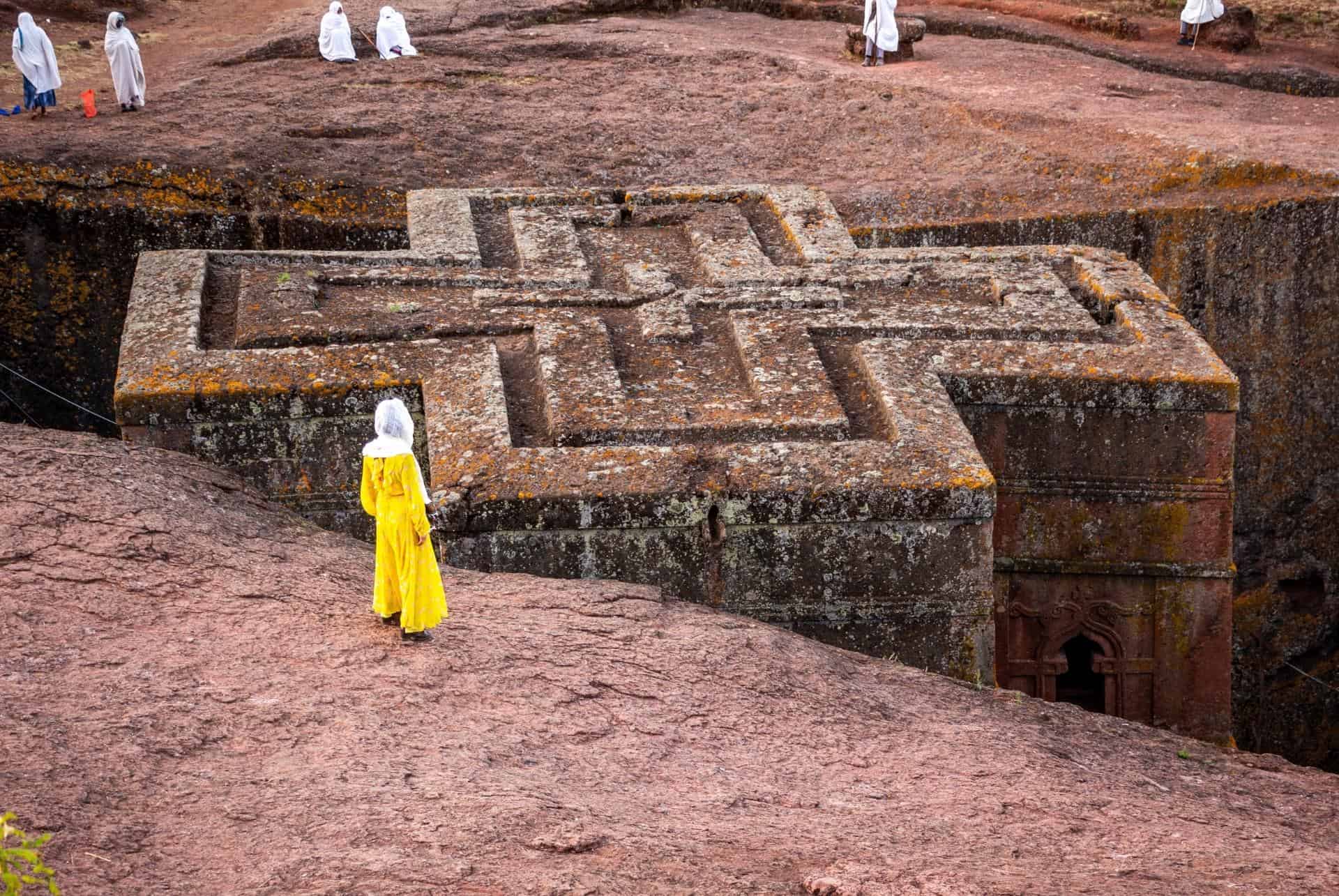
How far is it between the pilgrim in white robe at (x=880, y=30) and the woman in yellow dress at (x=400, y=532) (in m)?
12.3

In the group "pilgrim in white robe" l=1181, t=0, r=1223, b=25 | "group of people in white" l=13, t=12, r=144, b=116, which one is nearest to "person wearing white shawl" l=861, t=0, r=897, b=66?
"pilgrim in white robe" l=1181, t=0, r=1223, b=25

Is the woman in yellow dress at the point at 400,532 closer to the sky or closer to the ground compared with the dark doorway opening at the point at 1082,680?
closer to the sky

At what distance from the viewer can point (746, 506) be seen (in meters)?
6.77

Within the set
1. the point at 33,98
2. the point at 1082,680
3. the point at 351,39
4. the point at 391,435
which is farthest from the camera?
the point at 351,39

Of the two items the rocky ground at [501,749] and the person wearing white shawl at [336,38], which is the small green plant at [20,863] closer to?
the rocky ground at [501,749]

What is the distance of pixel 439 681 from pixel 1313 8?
57.3 ft

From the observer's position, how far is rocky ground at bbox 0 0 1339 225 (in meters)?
12.3

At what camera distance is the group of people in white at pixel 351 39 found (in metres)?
16.5

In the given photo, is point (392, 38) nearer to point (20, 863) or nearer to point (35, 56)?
point (35, 56)

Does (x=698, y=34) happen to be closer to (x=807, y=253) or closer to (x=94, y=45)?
(x=94, y=45)

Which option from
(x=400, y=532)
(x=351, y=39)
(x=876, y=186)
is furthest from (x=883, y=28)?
(x=400, y=532)

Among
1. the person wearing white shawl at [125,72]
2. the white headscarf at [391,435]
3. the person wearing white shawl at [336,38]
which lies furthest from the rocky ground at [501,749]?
the person wearing white shawl at [336,38]

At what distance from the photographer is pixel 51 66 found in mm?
14656

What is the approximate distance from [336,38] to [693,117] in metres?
4.74
